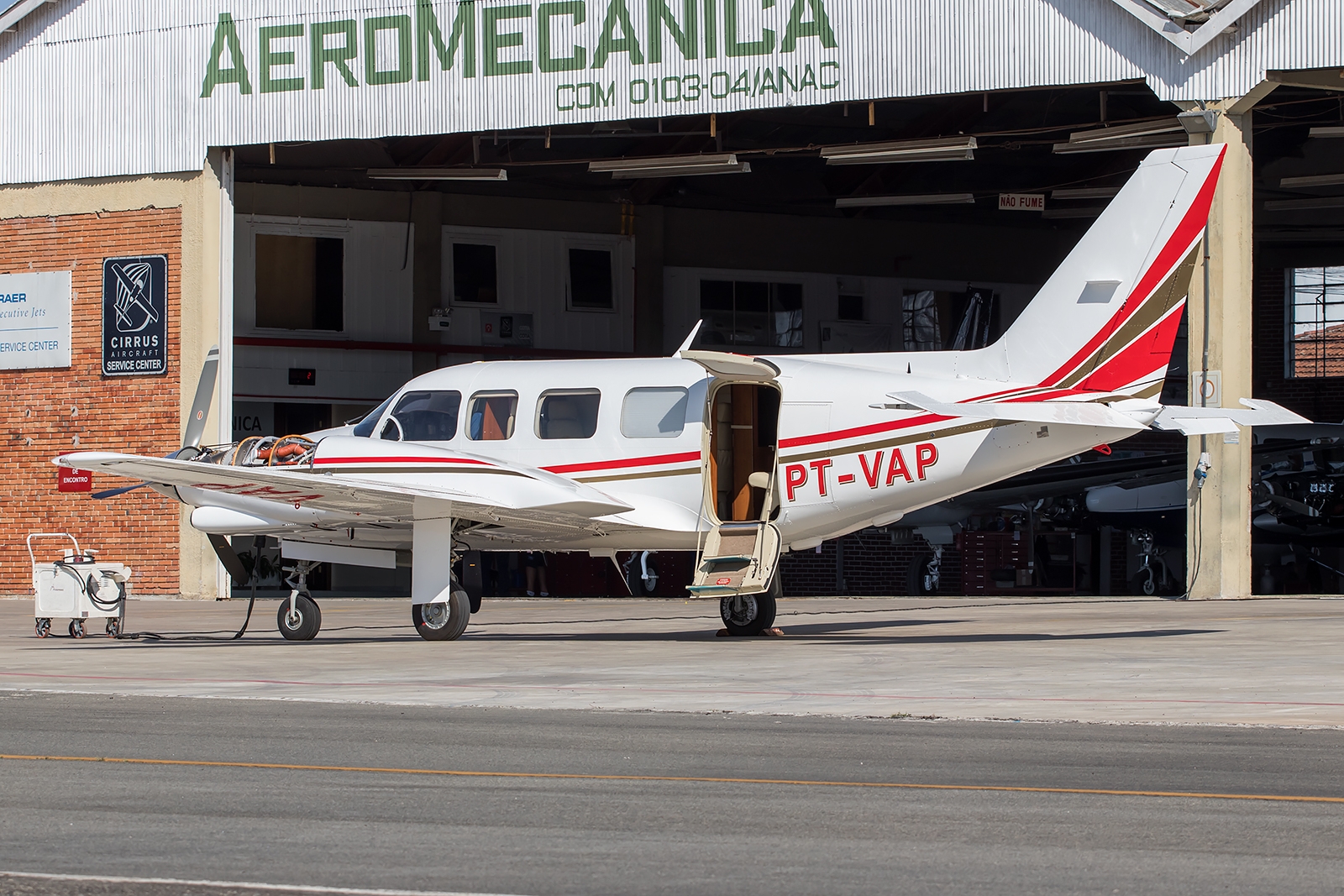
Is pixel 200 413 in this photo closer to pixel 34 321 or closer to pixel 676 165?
pixel 34 321

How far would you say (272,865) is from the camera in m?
5.51

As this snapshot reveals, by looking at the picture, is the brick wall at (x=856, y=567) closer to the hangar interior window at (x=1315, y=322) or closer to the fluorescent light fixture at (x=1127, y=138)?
the fluorescent light fixture at (x=1127, y=138)

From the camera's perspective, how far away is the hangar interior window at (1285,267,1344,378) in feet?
126

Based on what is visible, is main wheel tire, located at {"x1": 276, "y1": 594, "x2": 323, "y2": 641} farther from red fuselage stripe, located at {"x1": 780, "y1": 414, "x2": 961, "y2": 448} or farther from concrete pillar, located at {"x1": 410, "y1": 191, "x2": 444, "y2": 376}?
concrete pillar, located at {"x1": 410, "y1": 191, "x2": 444, "y2": 376}

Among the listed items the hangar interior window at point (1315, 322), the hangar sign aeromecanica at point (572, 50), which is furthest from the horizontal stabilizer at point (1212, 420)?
the hangar interior window at point (1315, 322)

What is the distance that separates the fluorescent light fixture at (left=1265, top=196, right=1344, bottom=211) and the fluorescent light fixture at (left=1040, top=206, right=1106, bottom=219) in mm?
3627

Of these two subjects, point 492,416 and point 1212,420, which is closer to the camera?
point 1212,420

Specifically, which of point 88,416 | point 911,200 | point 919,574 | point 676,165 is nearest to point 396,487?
point 88,416

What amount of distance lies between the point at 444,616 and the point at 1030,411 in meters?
6.38

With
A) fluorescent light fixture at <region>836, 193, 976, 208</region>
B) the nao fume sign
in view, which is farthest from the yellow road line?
fluorescent light fixture at <region>836, 193, 976, 208</region>

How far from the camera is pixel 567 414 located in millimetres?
15844

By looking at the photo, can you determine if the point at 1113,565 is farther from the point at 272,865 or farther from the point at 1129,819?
the point at 272,865

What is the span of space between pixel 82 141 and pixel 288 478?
47.1ft

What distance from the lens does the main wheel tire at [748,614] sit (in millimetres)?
16203
